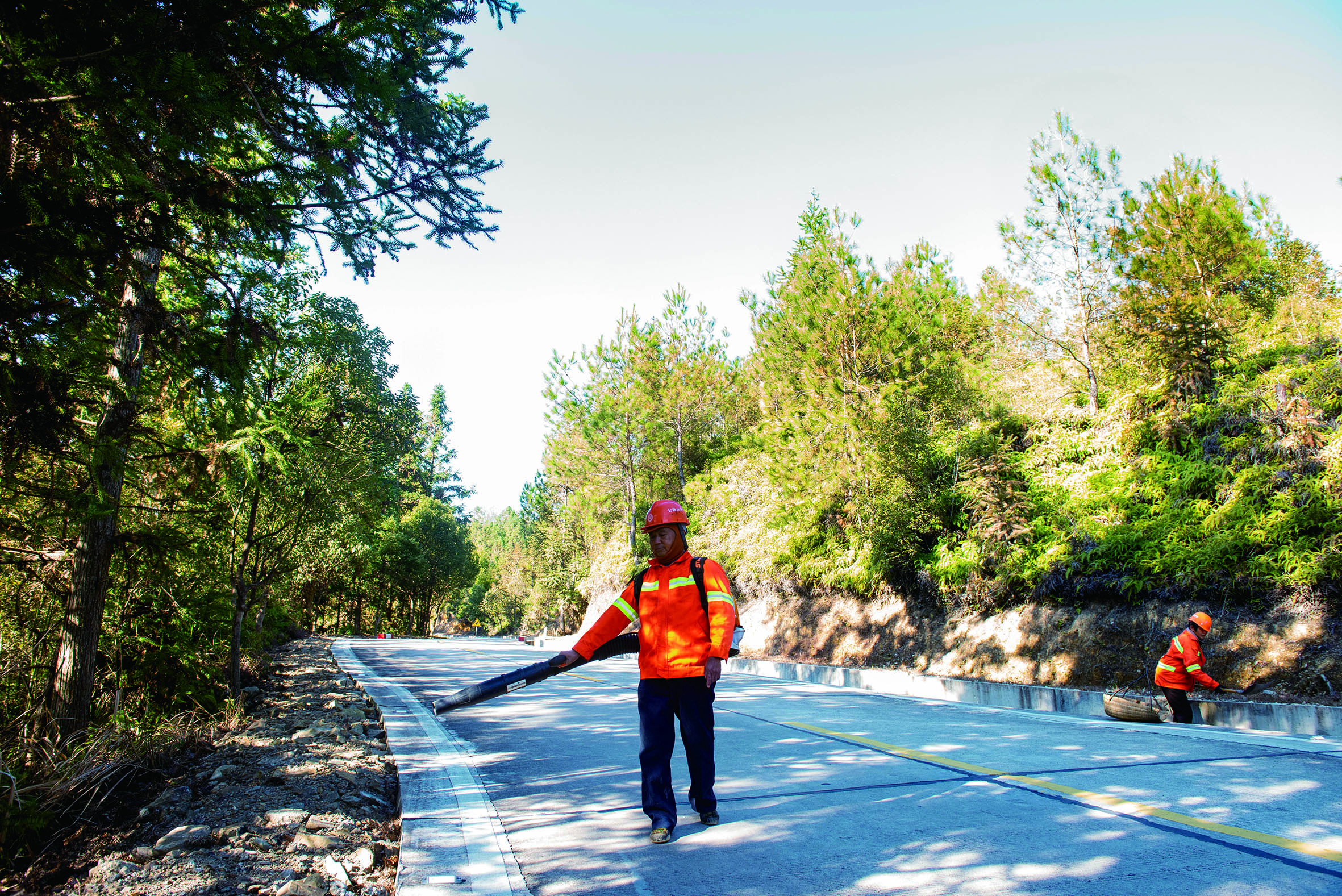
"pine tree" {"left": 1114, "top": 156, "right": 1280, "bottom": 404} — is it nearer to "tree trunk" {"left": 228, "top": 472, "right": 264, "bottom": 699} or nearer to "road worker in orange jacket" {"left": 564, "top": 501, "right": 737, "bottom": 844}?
"road worker in orange jacket" {"left": 564, "top": 501, "right": 737, "bottom": 844}

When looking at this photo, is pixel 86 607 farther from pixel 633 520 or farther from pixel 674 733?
pixel 633 520

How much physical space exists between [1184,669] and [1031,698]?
2.70 metres

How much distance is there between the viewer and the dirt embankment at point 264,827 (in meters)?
3.34

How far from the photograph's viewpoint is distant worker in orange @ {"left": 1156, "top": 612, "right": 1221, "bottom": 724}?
27.4ft

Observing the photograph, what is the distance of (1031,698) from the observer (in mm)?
10797

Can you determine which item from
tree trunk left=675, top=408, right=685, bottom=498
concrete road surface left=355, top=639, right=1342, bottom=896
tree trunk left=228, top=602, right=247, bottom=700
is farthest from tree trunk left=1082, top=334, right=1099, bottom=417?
tree trunk left=228, top=602, right=247, bottom=700

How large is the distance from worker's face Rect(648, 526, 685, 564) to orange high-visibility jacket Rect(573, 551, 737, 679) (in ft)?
0.16

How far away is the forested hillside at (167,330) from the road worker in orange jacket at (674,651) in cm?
276

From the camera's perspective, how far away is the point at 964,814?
4250 millimetres

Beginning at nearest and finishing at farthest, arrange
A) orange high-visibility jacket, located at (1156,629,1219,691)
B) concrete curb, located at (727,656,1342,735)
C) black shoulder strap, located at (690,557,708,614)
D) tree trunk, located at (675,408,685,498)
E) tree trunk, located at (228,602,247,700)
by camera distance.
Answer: black shoulder strap, located at (690,557,708,614)
concrete curb, located at (727,656,1342,735)
orange high-visibility jacket, located at (1156,629,1219,691)
tree trunk, located at (228,602,247,700)
tree trunk, located at (675,408,685,498)

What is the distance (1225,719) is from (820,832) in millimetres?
7565

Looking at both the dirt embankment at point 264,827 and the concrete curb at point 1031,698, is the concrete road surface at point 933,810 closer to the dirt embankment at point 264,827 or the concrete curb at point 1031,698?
the concrete curb at point 1031,698

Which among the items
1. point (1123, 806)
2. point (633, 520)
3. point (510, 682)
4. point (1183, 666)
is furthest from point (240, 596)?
point (633, 520)

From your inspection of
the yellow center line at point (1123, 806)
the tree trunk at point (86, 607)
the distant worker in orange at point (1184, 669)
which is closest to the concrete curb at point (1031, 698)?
the distant worker in orange at point (1184, 669)
